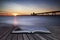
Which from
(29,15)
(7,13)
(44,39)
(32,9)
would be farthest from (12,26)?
(44,39)

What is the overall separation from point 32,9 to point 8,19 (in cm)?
46

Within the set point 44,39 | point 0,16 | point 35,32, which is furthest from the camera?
point 0,16

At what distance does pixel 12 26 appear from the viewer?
1609 mm

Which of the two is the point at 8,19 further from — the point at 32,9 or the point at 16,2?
the point at 32,9

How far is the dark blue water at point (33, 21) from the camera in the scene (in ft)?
5.26

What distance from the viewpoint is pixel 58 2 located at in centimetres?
162

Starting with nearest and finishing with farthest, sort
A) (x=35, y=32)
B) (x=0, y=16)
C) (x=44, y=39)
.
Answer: (x=44, y=39), (x=35, y=32), (x=0, y=16)

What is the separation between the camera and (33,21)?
1.62 meters

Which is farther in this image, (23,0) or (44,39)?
(23,0)

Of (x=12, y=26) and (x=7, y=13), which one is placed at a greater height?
(x=7, y=13)

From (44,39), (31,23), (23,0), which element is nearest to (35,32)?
(31,23)

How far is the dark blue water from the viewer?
160 cm

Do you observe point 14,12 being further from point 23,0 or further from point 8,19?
point 23,0

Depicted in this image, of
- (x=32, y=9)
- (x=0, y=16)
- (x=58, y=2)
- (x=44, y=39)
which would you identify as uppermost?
(x=58, y=2)
